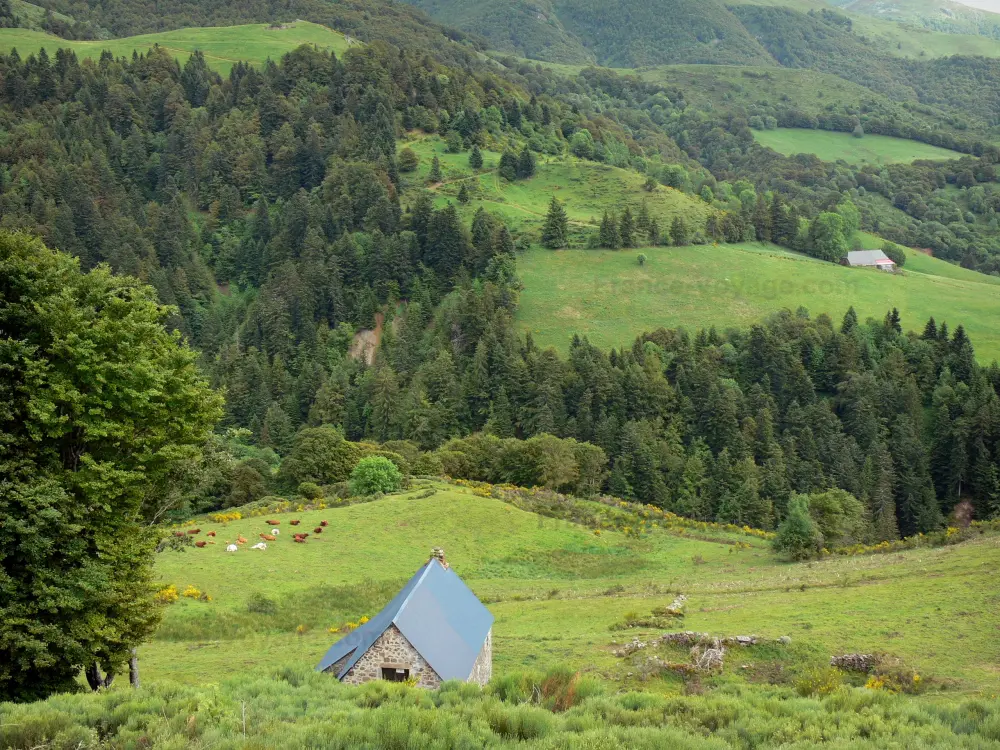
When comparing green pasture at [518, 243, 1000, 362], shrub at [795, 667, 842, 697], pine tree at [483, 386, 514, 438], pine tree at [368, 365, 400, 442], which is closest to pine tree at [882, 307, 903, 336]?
green pasture at [518, 243, 1000, 362]

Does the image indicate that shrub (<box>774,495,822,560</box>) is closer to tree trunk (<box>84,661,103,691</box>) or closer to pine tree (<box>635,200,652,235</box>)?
tree trunk (<box>84,661,103,691</box>)

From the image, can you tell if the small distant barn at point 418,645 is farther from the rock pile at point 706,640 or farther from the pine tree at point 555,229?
the pine tree at point 555,229

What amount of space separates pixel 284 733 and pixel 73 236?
146058mm

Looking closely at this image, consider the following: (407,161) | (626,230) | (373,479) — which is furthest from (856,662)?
(407,161)

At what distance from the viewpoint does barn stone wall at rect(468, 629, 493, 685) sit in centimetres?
2303

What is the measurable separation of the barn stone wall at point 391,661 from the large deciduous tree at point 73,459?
5439 mm

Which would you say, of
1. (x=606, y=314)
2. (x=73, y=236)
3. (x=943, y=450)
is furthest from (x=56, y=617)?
(x=73, y=236)

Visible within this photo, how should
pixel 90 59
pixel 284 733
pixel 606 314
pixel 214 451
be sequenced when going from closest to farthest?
1. pixel 284 733
2. pixel 214 451
3. pixel 606 314
4. pixel 90 59

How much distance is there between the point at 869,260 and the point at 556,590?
119m

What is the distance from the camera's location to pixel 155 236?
465ft

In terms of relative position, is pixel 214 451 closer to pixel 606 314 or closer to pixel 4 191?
pixel 606 314

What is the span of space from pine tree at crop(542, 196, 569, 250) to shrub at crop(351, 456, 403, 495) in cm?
7222

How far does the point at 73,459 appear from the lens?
20.8 metres

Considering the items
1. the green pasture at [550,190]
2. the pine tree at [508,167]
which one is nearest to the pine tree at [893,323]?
the green pasture at [550,190]
